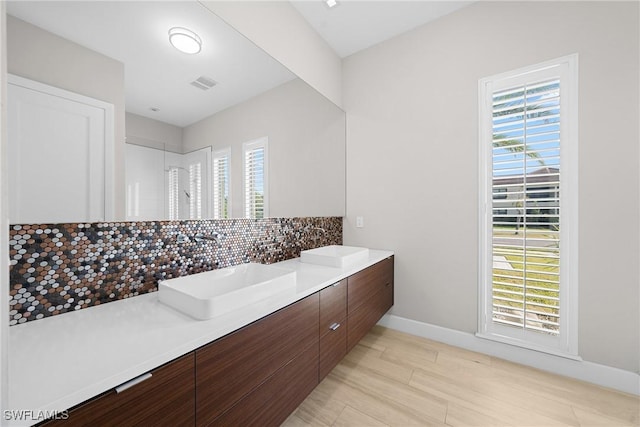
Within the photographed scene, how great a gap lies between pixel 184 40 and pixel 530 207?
7.90 ft

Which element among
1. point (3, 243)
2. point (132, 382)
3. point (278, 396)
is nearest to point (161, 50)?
point (3, 243)

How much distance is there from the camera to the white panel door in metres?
0.82

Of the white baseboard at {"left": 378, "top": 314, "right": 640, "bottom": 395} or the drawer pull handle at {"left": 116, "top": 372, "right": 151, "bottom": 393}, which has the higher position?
the drawer pull handle at {"left": 116, "top": 372, "right": 151, "bottom": 393}

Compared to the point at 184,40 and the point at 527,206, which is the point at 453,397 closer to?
the point at 527,206

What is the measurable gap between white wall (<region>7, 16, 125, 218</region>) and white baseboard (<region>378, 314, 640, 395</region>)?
7.72ft

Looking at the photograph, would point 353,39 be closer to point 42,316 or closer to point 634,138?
point 634,138

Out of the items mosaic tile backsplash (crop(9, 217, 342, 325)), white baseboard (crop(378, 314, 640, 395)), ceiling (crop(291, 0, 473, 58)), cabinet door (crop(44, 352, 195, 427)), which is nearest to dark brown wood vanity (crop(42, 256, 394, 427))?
cabinet door (crop(44, 352, 195, 427))

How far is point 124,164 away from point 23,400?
→ 863 mm

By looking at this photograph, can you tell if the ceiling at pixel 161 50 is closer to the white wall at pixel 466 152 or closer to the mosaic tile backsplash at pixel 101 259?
the mosaic tile backsplash at pixel 101 259

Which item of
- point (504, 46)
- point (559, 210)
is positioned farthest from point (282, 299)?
point (504, 46)

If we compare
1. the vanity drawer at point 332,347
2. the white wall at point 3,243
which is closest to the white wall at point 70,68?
the white wall at point 3,243

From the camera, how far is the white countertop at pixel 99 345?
1.81 feet

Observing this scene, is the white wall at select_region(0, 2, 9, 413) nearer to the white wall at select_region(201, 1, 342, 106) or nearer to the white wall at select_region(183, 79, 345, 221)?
the white wall at select_region(183, 79, 345, 221)

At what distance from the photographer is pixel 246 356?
0.93 metres
